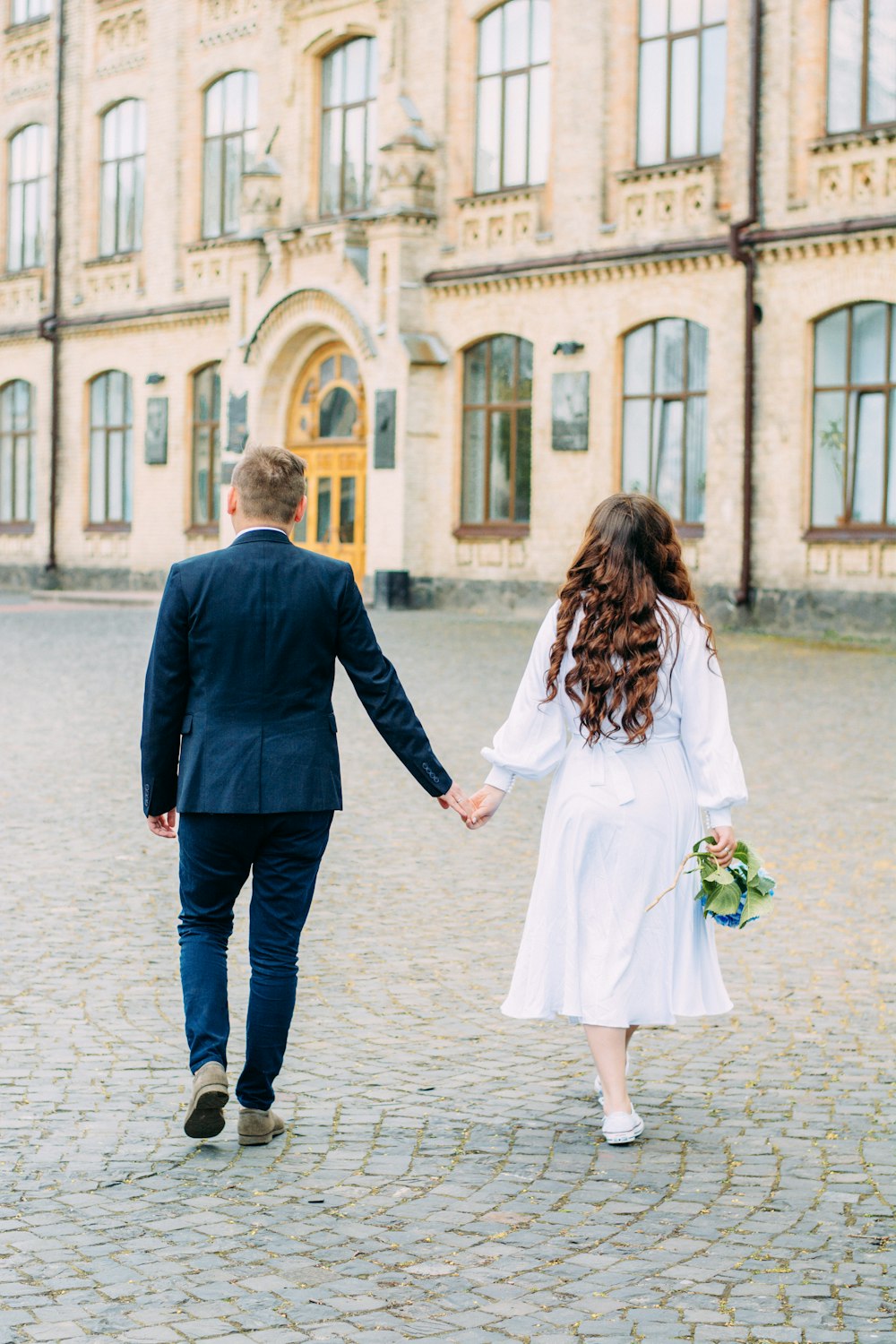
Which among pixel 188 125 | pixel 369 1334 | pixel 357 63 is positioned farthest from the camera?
pixel 188 125

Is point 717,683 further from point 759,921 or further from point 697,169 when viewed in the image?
point 697,169

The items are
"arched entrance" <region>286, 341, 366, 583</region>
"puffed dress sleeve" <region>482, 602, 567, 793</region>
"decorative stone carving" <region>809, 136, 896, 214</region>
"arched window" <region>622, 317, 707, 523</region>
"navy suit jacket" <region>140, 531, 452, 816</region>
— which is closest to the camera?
"navy suit jacket" <region>140, 531, 452, 816</region>

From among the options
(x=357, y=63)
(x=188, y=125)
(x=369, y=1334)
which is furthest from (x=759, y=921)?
(x=188, y=125)

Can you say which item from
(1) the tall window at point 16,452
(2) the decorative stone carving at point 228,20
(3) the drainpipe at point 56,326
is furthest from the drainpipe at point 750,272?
(1) the tall window at point 16,452

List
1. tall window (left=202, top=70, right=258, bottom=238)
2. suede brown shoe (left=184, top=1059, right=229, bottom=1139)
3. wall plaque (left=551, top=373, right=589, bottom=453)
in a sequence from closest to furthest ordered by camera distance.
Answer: suede brown shoe (left=184, top=1059, right=229, bottom=1139) → wall plaque (left=551, top=373, right=589, bottom=453) → tall window (left=202, top=70, right=258, bottom=238)

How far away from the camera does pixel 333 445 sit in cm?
3216

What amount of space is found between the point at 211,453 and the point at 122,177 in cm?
628

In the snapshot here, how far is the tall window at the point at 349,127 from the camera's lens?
103 ft

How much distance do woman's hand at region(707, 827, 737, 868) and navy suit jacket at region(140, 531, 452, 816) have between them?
2.99 ft

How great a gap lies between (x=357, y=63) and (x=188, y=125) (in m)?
4.91

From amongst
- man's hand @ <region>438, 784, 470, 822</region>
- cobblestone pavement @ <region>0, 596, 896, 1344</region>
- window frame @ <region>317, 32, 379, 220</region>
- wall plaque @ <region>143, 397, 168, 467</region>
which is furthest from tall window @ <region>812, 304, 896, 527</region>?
man's hand @ <region>438, 784, 470, 822</region>

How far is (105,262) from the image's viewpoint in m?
37.6

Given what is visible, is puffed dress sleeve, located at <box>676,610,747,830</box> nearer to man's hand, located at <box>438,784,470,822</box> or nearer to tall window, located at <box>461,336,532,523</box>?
man's hand, located at <box>438,784,470,822</box>

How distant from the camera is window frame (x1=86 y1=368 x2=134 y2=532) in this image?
37188 millimetres
